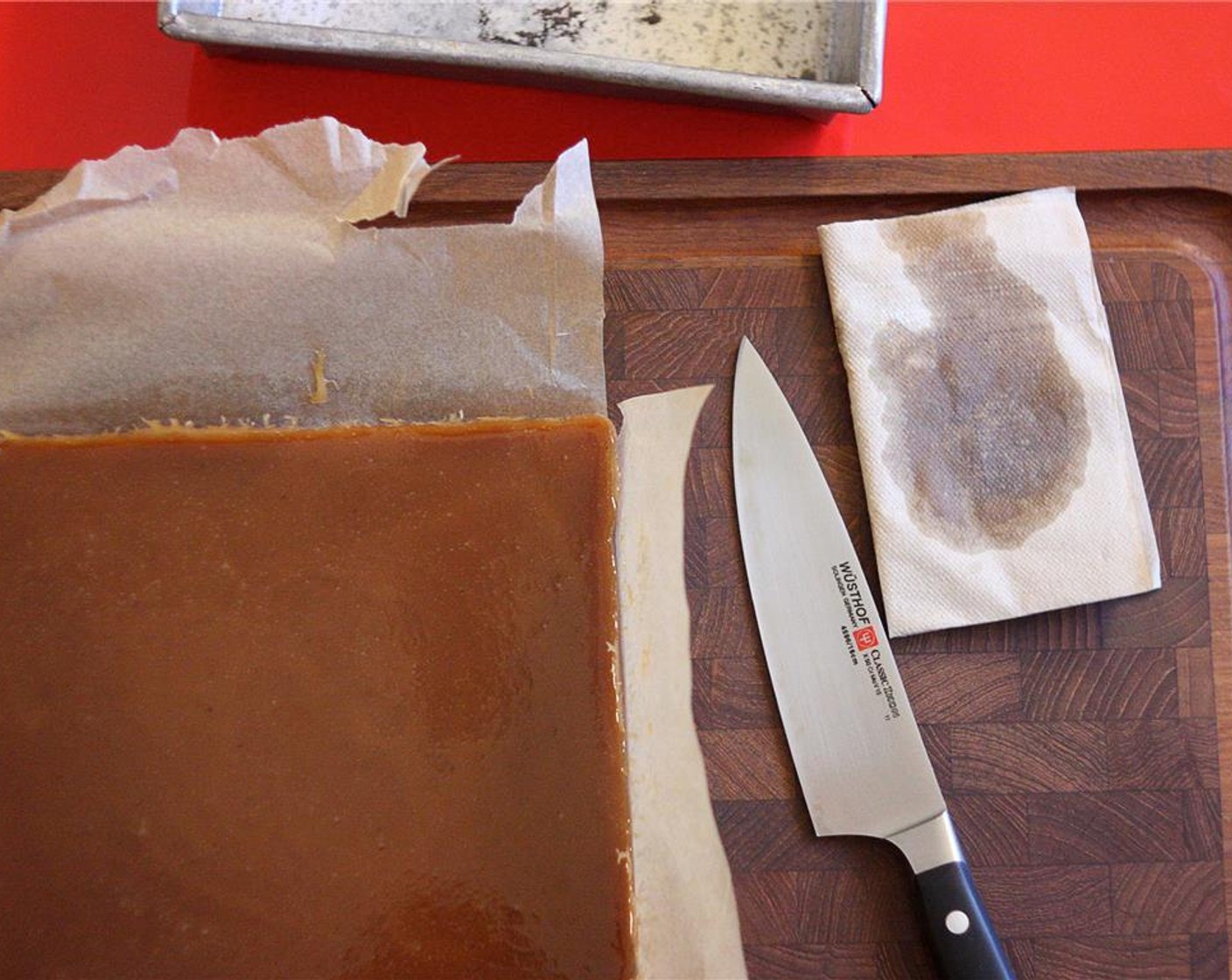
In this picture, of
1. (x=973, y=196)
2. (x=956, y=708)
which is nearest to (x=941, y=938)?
(x=956, y=708)

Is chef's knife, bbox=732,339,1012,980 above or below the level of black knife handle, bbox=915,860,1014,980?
above

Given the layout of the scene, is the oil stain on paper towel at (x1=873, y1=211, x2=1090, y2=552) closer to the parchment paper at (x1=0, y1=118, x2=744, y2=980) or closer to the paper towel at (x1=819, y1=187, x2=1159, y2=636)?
the paper towel at (x1=819, y1=187, x2=1159, y2=636)

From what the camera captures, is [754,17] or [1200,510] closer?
[1200,510]

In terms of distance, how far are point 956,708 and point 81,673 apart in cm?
99

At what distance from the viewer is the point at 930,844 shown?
1196 millimetres

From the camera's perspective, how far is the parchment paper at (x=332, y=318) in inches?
50.1

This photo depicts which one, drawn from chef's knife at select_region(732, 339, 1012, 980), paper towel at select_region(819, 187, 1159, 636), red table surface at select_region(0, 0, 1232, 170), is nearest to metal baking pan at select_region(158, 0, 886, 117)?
red table surface at select_region(0, 0, 1232, 170)

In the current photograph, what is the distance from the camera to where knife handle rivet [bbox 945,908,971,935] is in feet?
3.79

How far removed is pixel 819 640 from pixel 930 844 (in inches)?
9.8

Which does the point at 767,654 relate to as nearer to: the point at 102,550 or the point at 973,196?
the point at 973,196

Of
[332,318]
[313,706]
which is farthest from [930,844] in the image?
[332,318]

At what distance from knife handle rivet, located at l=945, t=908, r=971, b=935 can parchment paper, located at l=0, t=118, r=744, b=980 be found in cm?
27

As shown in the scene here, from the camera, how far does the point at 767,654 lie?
1259mm

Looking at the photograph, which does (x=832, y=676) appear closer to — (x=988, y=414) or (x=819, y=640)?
(x=819, y=640)
